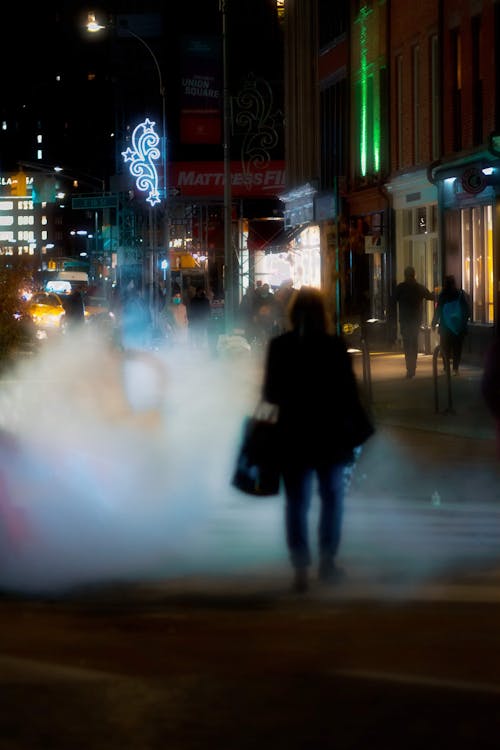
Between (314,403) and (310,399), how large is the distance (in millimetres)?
32

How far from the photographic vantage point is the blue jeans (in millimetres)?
9031

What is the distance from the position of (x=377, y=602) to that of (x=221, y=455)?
8131mm

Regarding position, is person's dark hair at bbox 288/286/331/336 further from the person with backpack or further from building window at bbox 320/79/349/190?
building window at bbox 320/79/349/190

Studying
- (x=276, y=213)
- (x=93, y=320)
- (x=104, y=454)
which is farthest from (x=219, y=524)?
(x=276, y=213)

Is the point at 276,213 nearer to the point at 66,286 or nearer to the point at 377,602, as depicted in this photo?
the point at 66,286

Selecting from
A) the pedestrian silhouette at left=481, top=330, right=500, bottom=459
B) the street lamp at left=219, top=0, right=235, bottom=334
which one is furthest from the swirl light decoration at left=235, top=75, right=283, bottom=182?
the pedestrian silhouette at left=481, top=330, right=500, bottom=459

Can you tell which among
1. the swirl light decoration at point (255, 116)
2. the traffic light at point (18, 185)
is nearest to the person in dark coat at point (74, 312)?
the swirl light decoration at point (255, 116)

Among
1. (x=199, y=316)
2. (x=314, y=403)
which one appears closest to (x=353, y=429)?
(x=314, y=403)

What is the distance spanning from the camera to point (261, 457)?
354 inches

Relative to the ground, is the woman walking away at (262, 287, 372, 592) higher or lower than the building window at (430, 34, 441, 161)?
lower

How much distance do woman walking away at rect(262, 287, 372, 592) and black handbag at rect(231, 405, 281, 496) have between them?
0.05 meters

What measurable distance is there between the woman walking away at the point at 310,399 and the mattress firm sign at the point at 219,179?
46.3 m

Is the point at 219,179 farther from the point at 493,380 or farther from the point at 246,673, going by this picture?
the point at 246,673

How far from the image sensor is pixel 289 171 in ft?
177
